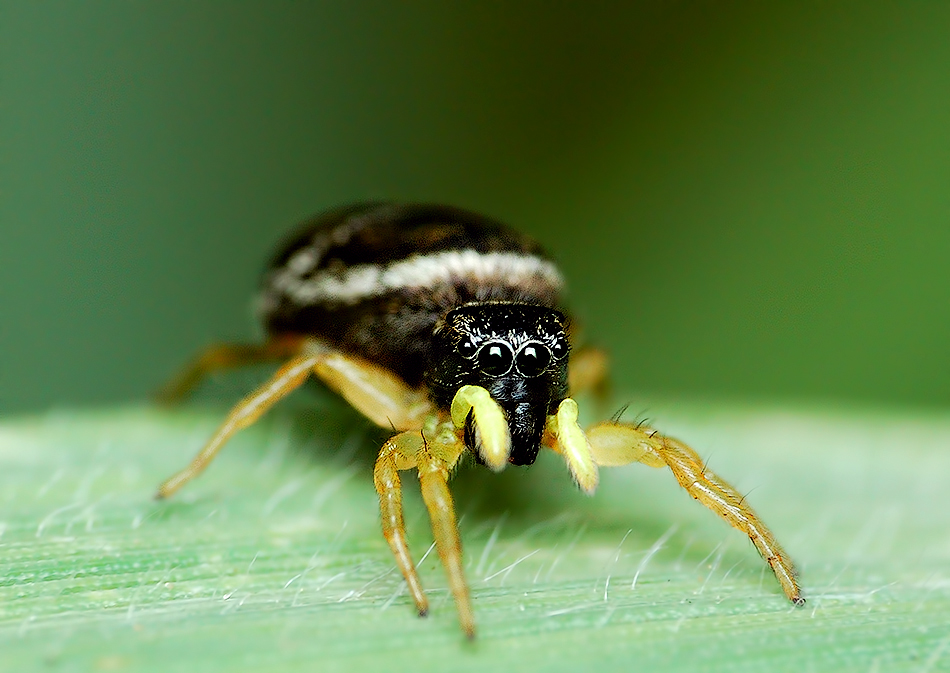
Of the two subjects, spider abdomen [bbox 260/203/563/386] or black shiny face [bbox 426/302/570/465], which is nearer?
black shiny face [bbox 426/302/570/465]

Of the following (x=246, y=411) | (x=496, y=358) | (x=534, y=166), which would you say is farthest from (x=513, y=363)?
(x=534, y=166)

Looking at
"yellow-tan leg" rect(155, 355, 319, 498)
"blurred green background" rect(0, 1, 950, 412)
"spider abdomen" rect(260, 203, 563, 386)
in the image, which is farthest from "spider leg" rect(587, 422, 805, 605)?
"blurred green background" rect(0, 1, 950, 412)

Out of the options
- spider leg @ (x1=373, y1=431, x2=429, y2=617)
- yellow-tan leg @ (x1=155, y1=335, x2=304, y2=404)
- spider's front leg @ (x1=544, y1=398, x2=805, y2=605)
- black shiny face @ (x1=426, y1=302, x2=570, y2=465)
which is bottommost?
yellow-tan leg @ (x1=155, y1=335, x2=304, y2=404)

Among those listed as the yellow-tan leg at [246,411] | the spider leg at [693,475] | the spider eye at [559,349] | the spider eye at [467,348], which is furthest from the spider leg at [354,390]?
the spider leg at [693,475]

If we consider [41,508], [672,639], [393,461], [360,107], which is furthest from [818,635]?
[360,107]

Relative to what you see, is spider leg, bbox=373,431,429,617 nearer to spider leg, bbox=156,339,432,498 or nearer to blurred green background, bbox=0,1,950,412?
spider leg, bbox=156,339,432,498

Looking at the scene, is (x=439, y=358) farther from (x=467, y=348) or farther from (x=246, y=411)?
(x=246, y=411)

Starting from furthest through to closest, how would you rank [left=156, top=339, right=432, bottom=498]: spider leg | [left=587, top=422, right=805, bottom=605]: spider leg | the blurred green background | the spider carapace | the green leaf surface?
the blurred green background → [left=156, top=339, right=432, bottom=498]: spider leg → the spider carapace → [left=587, top=422, right=805, bottom=605]: spider leg → the green leaf surface

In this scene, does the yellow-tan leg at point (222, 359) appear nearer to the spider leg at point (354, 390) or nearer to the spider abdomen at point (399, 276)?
the spider abdomen at point (399, 276)
